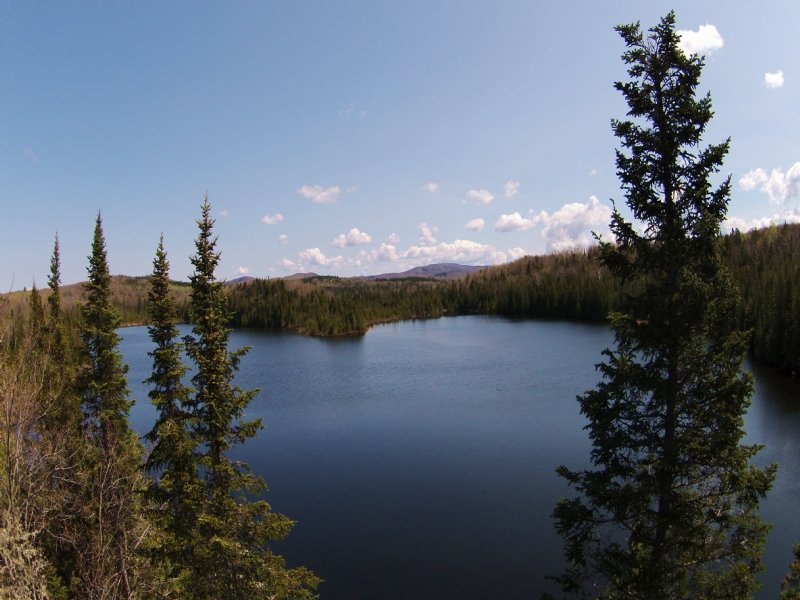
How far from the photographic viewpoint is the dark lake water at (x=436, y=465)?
2211cm

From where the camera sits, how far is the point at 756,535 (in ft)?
32.6

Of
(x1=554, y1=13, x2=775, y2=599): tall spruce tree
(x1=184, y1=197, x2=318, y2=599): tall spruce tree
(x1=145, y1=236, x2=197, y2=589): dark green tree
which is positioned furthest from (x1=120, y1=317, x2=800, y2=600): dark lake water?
(x1=554, y1=13, x2=775, y2=599): tall spruce tree

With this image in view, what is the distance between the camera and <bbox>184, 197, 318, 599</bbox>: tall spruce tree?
13.4 meters

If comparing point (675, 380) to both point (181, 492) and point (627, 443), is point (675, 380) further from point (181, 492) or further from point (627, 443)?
point (181, 492)

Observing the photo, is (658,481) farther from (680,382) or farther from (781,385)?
(781,385)

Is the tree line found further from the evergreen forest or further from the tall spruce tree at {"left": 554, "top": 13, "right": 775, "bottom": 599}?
the tall spruce tree at {"left": 554, "top": 13, "right": 775, "bottom": 599}

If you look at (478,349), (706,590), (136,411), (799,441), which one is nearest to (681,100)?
(706,590)

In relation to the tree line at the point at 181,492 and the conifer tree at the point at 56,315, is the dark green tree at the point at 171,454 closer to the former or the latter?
the tree line at the point at 181,492

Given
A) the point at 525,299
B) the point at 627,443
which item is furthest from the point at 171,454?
the point at 525,299

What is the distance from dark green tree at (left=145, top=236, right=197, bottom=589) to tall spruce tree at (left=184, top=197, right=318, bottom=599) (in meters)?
0.53

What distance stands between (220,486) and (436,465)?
21.0 metres

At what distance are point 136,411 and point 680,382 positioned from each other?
52.3m

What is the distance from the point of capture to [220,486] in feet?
45.3

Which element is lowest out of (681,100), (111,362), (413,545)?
(413,545)
